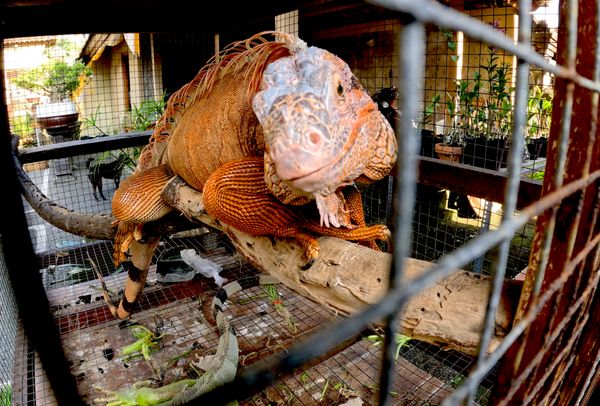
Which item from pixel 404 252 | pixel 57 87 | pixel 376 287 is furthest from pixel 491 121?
pixel 57 87

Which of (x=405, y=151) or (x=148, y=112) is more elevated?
(x=148, y=112)

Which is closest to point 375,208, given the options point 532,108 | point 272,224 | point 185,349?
point 532,108

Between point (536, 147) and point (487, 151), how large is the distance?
0.46 metres

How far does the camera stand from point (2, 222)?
0.32 m

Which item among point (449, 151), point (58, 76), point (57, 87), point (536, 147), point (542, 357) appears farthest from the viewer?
point (57, 87)

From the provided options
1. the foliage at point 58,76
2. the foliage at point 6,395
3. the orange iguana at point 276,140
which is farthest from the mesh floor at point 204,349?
the foliage at point 58,76

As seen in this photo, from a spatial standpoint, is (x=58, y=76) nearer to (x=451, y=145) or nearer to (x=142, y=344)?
(x=142, y=344)

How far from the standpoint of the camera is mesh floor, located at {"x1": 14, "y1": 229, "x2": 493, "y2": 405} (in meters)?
2.70

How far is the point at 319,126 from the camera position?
1186 mm

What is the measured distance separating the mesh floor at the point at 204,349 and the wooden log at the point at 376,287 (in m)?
1.31

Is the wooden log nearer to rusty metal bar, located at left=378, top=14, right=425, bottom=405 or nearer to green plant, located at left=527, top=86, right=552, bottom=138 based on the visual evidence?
rusty metal bar, located at left=378, top=14, right=425, bottom=405

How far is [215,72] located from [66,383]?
2.20 metres

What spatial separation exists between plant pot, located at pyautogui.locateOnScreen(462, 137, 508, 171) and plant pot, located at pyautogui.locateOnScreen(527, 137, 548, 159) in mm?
315

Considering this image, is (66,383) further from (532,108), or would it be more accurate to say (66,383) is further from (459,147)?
(532,108)
